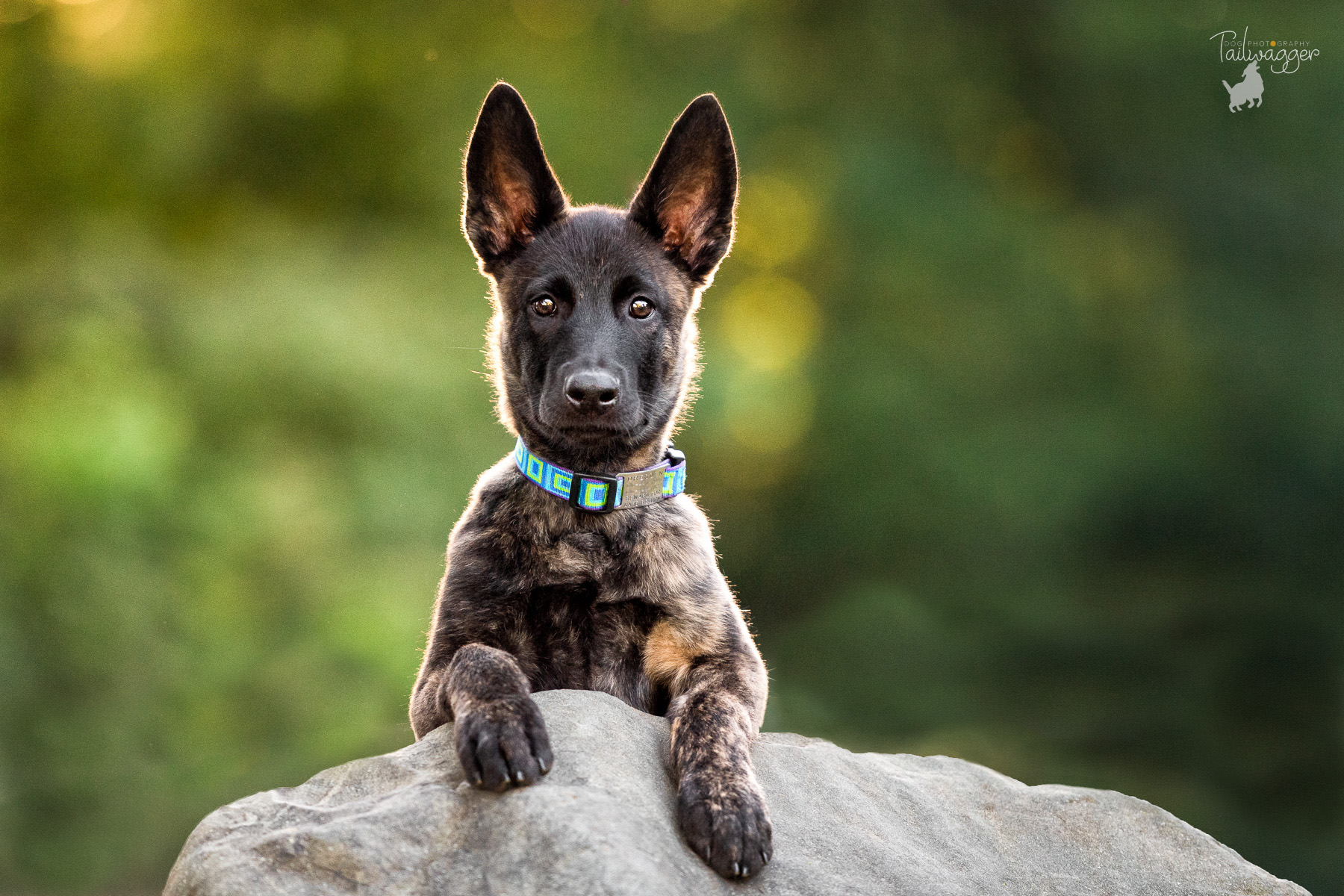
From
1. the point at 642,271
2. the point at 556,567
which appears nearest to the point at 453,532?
the point at 556,567

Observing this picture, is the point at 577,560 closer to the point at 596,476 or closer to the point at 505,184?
the point at 596,476

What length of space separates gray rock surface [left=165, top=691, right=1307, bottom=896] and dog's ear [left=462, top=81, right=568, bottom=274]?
1.66 m

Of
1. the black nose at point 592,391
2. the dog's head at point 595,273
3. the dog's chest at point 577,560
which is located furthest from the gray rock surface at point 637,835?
the dog's head at point 595,273

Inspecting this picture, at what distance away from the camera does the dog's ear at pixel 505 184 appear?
4.15 metres

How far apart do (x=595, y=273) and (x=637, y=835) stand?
185 cm

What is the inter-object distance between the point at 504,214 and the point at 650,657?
5.28 feet

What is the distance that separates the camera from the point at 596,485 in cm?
390

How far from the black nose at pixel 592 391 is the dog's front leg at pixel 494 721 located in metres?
0.78

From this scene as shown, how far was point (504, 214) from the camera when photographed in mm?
4309

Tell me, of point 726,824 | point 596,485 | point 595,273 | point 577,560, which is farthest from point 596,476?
point 726,824

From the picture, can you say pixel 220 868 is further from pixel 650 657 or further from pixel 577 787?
pixel 650 657

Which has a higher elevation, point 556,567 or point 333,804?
point 556,567

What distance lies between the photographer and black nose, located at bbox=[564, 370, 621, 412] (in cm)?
366

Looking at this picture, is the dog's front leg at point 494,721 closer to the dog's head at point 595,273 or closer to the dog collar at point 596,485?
the dog collar at point 596,485
